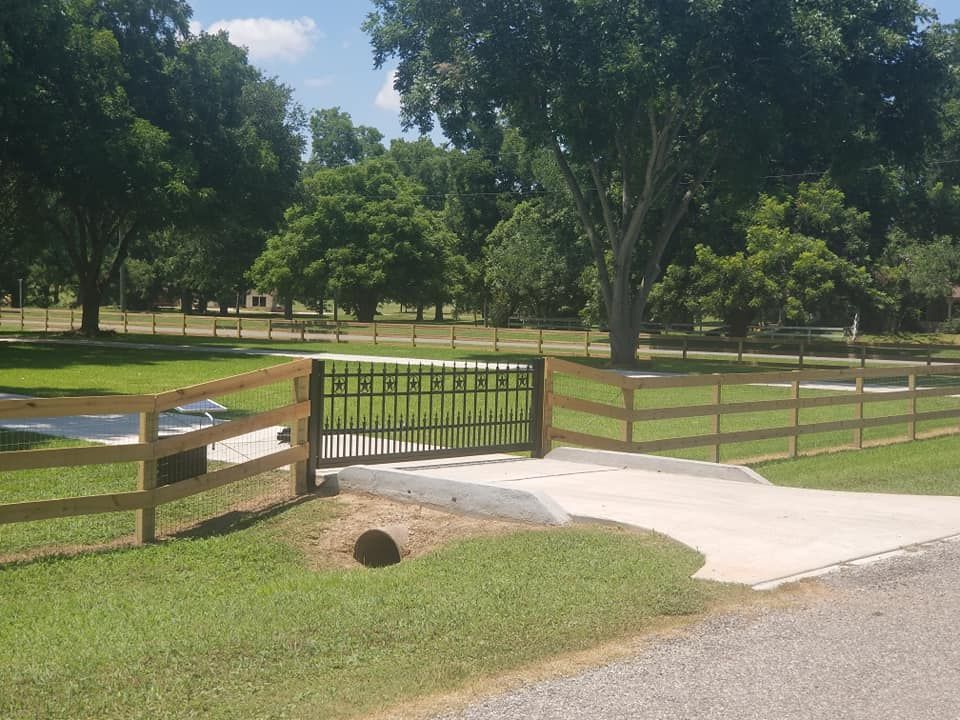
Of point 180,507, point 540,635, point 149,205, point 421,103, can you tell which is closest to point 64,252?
point 149,205

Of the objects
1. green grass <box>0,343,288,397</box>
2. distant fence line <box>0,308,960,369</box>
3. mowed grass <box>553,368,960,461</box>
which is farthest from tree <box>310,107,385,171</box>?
mowed grass <box>553,368,960,461</box>

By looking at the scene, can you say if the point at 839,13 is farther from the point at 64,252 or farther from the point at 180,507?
the point at 64,252

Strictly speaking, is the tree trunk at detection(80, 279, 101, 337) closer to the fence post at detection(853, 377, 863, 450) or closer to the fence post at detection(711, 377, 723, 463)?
the fence post at detection(853, 377, 863, 450)

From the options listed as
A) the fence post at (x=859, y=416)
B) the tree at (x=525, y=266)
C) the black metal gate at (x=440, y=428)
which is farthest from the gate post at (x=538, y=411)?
the tree at (x=525, y=266)

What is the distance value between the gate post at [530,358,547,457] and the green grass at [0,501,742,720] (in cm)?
440

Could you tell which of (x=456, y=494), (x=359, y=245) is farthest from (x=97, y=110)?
(x=359, y=245)

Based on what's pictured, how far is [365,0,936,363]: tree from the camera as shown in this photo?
29375 millimetres

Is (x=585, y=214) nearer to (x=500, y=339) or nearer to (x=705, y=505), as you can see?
(x=500, y=339)

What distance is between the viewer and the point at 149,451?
9078 millimetres

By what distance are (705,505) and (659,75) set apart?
2117 cm

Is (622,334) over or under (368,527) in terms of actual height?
over

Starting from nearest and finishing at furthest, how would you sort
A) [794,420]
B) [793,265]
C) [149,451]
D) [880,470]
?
1. [149,451]
2. [880,470]
3. [794,420]
4. [793,265]

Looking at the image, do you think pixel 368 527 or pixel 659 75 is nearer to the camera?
pixel 368 527

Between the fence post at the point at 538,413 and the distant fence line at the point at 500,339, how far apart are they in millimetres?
27512
